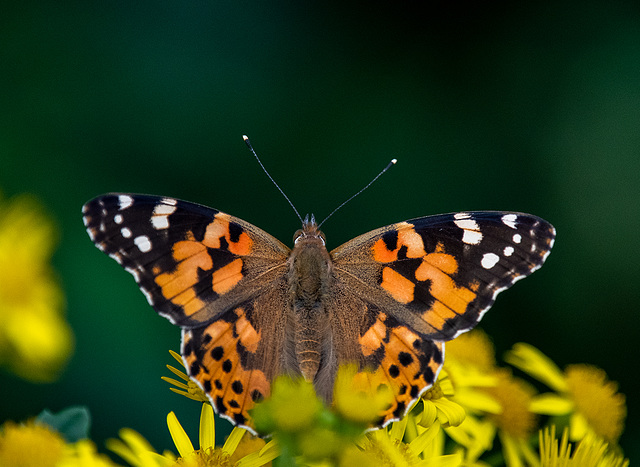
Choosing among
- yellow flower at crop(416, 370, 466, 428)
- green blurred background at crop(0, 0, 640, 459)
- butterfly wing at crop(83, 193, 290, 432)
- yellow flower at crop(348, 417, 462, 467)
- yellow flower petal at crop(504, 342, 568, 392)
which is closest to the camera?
yellow flower at crop(348, 417, 462, 467)

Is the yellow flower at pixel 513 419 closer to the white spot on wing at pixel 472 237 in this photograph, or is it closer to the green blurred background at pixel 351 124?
the white spot on wing at pixel 472 237

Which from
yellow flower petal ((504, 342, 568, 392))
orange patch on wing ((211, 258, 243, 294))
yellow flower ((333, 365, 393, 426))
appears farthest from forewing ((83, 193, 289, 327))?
yellow flower petal ((504, 342, 568, 392))

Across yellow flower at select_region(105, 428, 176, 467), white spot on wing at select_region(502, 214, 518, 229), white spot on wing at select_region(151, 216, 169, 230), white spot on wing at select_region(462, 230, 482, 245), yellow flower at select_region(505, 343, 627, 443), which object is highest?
white spot on wing at select_region(502, 214, 518, 229)

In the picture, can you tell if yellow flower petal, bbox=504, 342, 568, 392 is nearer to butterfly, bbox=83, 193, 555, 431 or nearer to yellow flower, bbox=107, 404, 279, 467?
butterfly, bbox=83, 193, 555, 431

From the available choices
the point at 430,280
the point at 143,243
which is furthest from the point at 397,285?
the point at 143,243

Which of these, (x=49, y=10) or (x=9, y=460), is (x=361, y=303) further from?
(x=49, y=10)

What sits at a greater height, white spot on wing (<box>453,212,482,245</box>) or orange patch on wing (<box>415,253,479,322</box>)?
white spot on wing (<box>453,212,482,245</box>)

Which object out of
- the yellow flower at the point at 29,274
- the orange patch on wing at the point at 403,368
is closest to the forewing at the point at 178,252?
the orange patch on wing at the point at 403,368
